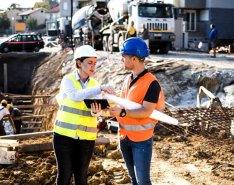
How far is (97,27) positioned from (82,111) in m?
24.4

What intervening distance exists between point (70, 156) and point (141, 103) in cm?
91

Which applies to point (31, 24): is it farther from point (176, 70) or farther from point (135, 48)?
point (135, 48)

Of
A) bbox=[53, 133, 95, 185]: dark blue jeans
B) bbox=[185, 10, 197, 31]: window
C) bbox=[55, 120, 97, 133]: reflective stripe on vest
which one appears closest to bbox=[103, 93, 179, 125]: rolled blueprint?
bbox=[55, 120, 97, 133]: reflective stripe on vest

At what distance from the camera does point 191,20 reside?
3656 centimetres

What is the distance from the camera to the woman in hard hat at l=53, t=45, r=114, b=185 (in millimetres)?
4312

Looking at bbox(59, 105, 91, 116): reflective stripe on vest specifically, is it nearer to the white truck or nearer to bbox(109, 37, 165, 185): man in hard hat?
bbox(109, 37, 165, 185): man in hard hat

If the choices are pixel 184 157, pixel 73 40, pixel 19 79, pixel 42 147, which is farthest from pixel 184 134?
pixel 73 40

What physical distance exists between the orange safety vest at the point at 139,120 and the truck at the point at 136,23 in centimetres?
1738

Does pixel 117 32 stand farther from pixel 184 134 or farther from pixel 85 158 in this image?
pixel 85 158

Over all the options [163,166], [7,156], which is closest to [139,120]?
[163,166]

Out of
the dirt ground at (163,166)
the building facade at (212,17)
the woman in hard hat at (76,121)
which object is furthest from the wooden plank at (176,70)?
the building facade at (212,17)

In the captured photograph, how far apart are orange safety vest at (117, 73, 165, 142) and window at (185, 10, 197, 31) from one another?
3286cm

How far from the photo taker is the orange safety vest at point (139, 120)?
4020mm

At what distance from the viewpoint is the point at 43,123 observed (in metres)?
15.6
